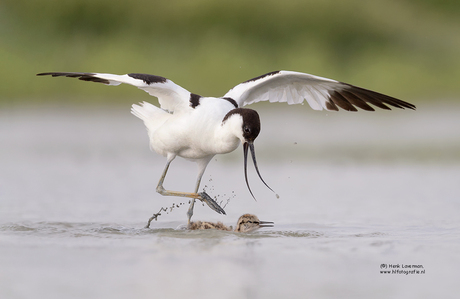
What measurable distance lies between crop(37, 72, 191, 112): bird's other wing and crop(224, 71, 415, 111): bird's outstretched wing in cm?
78

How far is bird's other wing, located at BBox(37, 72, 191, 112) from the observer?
8000 mm

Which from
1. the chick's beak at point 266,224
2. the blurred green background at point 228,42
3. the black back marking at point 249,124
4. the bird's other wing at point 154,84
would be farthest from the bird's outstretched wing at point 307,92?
the blurred green background at point 228,42

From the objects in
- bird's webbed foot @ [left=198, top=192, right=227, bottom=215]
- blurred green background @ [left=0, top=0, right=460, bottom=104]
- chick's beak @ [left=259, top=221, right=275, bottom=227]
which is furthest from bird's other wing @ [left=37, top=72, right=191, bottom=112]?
blurred green background @ [left=0, top=0, right=460, bottom=104]

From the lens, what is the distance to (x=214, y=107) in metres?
8.11

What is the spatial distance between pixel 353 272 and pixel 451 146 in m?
11.4

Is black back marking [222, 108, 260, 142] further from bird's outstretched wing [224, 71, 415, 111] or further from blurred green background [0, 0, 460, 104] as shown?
blurred green background [0, 0, 460, 104]

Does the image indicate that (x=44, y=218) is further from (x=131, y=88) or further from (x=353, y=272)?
(x=131, y=88)

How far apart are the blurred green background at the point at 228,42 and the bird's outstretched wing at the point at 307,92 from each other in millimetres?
26599

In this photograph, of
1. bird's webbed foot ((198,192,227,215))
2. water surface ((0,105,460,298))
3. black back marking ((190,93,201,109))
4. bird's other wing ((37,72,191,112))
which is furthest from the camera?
bird's webbed foot ((198,192,227,215))

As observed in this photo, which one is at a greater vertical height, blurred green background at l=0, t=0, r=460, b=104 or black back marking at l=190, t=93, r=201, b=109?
blurred green background at l=0, t=0, r=460, b=104

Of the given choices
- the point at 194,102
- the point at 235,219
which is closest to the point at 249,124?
the point at 194,102

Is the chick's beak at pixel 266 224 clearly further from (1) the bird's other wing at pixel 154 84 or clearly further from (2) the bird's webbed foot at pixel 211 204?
(1) the bird's other wing at pixel 154 84

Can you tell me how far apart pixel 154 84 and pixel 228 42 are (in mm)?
38704

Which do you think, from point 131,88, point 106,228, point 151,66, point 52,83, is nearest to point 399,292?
point 106,228
